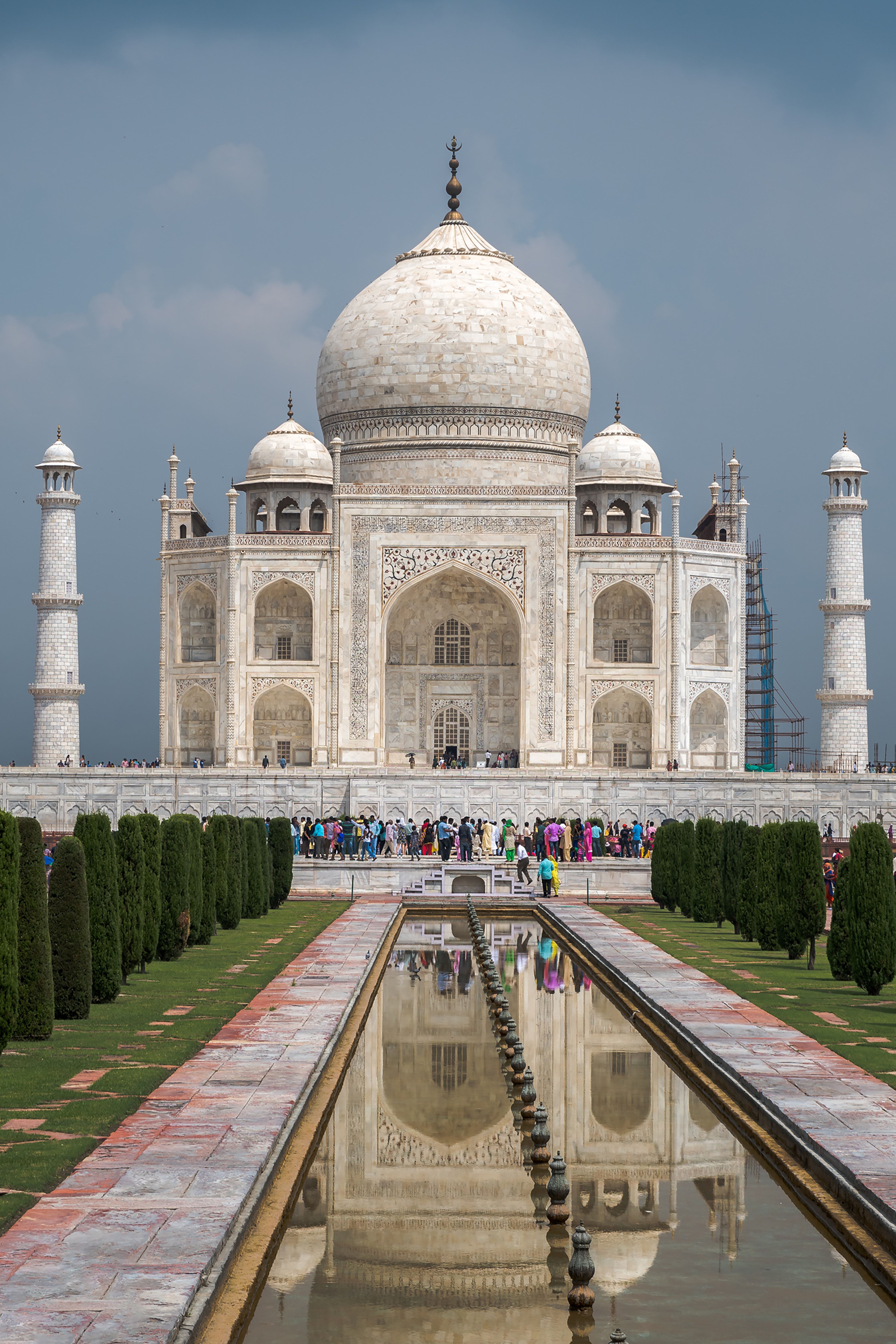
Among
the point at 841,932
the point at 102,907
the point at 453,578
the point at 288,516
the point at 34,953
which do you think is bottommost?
the point at 841,932

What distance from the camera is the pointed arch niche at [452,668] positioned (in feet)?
94.3

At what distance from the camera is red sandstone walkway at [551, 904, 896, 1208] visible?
575cm

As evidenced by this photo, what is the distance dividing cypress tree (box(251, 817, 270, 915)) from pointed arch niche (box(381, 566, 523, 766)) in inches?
474

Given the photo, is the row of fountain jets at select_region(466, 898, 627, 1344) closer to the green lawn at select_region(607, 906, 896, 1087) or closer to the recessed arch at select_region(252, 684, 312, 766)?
the green lawn at select_region(607, 906, 896, 1087)

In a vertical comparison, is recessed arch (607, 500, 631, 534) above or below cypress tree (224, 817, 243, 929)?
above

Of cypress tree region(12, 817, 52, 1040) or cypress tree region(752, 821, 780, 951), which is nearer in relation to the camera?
cypress tree region(12, 817, 52, 1040)

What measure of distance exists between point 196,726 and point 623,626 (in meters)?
7.54

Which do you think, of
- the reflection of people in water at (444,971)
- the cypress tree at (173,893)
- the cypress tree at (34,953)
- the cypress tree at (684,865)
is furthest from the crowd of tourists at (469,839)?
the cypress tree at (34,953)

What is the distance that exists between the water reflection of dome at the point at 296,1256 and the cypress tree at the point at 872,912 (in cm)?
564

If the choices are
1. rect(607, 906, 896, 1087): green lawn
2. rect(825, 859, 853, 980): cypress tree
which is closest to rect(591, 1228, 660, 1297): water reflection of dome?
rect(607, 906, 896, 1087): green lawn

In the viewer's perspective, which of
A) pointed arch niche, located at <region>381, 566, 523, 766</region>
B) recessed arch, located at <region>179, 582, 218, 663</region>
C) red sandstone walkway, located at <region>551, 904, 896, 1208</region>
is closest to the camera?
red sandstone walkway, located at <region>551, 904, 896, 1208</region>

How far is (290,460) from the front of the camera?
31.1 m

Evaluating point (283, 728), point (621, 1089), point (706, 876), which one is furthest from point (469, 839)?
point (621, 1089)

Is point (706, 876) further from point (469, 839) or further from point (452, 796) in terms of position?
point (452, 796)
